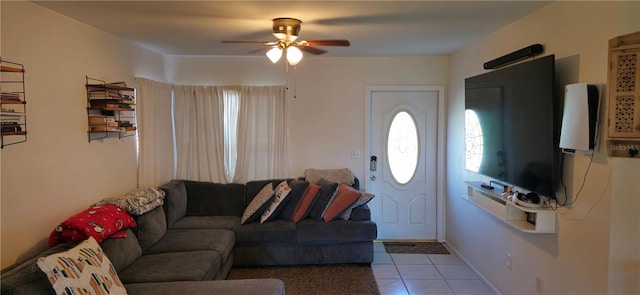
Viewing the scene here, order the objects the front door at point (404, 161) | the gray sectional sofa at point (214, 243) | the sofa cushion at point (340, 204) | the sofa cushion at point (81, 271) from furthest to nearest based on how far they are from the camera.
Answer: the front door at point (404, 161)
the sofa cushion at point (340, 204)
the gray sectional sofa at point (214, 243)
the sofa cushion at point (81, 271)

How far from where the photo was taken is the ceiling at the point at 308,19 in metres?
2.71

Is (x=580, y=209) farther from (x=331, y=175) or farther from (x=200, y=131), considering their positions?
(x=200, y=131)

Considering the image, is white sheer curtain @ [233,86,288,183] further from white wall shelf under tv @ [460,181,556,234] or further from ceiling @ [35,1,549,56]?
white wall shelf under tv @ [460,181,556,234]

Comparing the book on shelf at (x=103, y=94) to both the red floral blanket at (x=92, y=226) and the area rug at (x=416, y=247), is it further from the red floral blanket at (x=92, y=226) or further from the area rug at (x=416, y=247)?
the area rug at (x=416, y=247)

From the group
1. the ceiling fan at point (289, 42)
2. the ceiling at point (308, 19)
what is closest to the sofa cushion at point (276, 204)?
the ceiling at point (308, 19)

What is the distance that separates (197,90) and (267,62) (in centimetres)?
96

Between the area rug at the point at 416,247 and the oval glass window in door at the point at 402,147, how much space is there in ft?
2.68

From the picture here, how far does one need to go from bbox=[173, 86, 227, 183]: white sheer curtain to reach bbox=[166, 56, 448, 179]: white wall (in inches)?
8.9

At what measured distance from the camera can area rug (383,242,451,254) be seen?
15.6 feet

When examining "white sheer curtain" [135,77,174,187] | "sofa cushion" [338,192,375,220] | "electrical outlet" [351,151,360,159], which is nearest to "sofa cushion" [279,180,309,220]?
"sofa cushion" [338,192,375,220]

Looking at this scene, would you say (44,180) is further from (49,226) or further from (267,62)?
(267,62)

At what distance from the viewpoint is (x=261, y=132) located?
16.2ft

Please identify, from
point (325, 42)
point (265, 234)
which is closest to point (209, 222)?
point (265, 234)

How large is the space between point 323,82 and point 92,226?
3152 mm
